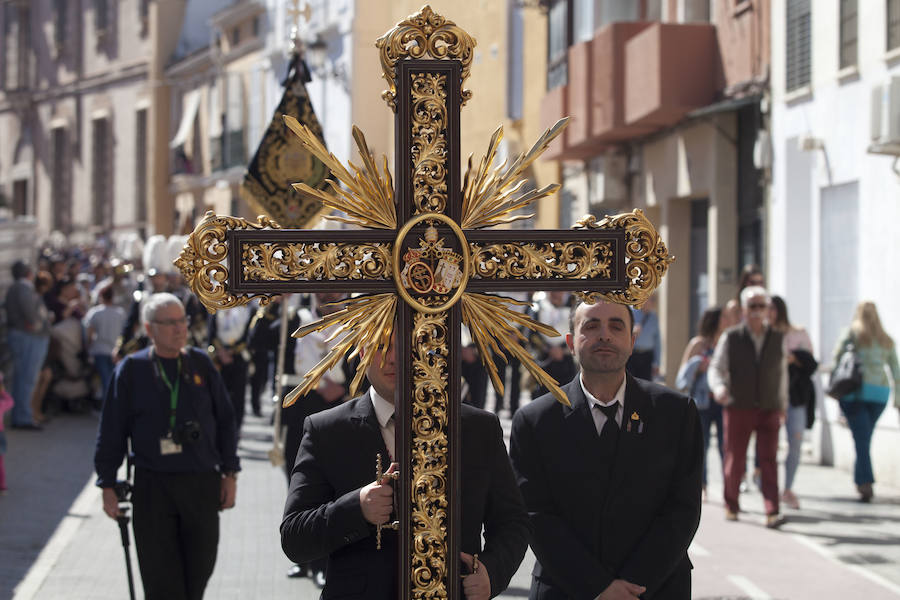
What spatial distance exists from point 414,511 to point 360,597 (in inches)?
18.0

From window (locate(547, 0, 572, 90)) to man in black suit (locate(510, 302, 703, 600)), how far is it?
73.9 feet

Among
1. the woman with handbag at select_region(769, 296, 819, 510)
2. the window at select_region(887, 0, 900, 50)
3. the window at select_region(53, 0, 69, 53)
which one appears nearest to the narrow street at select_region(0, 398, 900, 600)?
the woman with handbag at select_region(769, 296, 819, 510)

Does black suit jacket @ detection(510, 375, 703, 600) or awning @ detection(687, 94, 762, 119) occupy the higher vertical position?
awning @ detection(687, 94, 762, 119)

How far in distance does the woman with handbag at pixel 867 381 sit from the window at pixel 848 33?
4.02 m

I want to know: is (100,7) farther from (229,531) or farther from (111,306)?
(229,531)

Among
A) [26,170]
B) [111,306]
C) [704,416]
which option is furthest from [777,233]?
[26,170]

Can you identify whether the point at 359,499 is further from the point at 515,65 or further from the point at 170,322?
the point at 515,65

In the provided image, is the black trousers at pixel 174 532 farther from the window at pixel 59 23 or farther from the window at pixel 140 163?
the window at pixel 59 23

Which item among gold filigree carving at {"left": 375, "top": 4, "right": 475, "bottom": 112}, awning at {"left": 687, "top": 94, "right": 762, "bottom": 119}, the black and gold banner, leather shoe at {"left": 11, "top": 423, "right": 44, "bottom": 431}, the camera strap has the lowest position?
leather shoe at {"left": 11, "top": 423, "right": 44, "bottom": 431}

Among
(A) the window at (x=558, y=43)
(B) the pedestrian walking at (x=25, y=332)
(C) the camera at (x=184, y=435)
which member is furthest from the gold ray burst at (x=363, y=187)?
(A) the window at (x=558, y=43)

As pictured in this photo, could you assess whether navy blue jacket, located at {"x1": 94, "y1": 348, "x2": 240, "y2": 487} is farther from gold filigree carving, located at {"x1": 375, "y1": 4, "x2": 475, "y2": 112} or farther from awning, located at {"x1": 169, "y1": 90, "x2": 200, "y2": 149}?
awning, located at {"x1": 169, "y1": 90, "x2": 200, "y2": 149}

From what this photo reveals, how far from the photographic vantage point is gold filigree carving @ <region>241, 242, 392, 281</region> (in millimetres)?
4023

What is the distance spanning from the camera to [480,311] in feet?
13.3

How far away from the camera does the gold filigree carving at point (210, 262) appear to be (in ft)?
13.1
